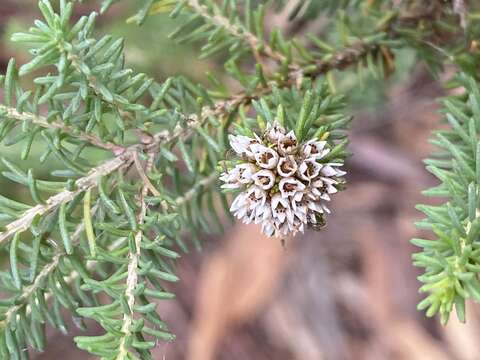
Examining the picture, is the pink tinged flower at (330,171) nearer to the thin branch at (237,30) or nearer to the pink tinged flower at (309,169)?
the pink tinged flower at (309,169)

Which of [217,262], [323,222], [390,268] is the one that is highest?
[323,222]

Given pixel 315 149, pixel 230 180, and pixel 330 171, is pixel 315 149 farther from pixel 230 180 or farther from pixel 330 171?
pixel 230 180

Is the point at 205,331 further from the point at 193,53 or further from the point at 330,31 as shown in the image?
the point at 330,31

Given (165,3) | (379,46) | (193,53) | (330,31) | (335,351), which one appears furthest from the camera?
(335,351)

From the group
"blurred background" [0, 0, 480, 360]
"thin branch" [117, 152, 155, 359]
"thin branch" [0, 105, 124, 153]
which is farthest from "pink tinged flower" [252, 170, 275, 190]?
"blurred background" [0, 0, 480, 360]

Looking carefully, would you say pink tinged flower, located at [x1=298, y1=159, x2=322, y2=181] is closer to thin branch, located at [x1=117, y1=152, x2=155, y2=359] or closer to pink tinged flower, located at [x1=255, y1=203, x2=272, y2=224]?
pink tinged flower, located at [x1=255, y1=203, x2=272, y2=224]

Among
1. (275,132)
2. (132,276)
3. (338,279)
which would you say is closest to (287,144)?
(275,132)

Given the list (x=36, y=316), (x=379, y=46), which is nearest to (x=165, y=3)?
(x=379, y=46)

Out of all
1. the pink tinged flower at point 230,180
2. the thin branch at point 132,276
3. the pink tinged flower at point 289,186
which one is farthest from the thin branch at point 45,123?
the pink tinged flower at point 289,186
